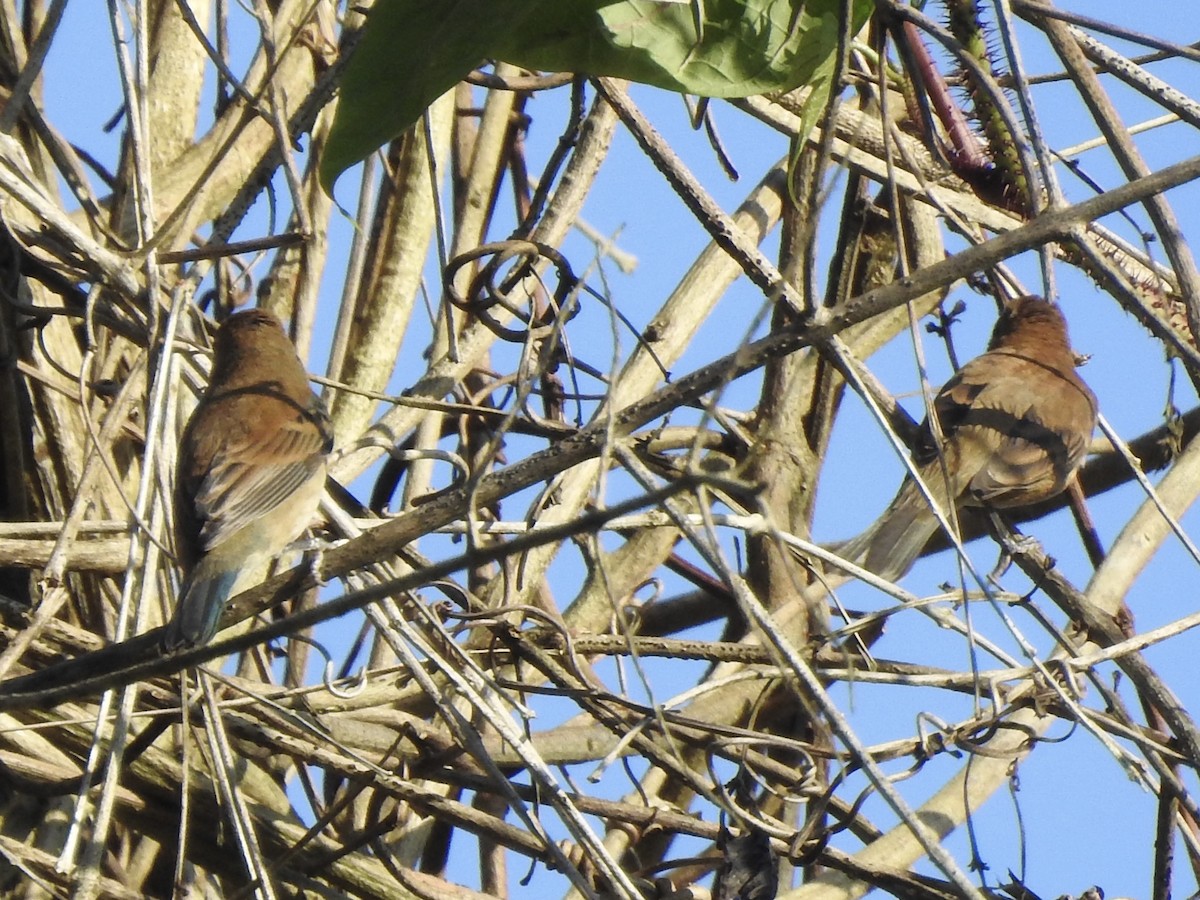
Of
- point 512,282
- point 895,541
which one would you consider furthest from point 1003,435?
point 512,282

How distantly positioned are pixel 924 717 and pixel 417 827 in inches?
58.3

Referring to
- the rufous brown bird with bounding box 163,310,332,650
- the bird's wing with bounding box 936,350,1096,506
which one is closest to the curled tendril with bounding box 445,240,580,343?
the rufous brown bird with bounding box 163,310,332,650

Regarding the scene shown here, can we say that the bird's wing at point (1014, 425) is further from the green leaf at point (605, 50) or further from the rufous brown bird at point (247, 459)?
the green leaf at point (605, 50)

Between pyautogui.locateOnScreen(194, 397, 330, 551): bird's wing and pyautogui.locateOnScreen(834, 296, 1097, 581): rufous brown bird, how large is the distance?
1.62m

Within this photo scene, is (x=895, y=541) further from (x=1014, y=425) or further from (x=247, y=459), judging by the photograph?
(x=247, y=459)

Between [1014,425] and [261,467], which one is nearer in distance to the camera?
[261,467]

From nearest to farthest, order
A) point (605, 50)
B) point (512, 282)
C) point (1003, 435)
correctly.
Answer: point (605, 50), point (512, 282), point (1003, 435)

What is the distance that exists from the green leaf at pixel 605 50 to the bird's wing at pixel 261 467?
153cm

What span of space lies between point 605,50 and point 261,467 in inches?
78.9

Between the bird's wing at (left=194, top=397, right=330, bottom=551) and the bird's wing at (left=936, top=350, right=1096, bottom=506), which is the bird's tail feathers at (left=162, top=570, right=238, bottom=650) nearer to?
the bird's wing at (left=194, top=397, right=330, bottom=551)

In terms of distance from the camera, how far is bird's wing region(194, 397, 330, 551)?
420 cm

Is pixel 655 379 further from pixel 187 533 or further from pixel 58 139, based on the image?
pixel 58 139

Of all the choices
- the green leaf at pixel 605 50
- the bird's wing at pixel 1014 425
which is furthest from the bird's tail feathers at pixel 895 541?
the green leaf at pixel 605 50

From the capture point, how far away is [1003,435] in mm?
Result: 5480
